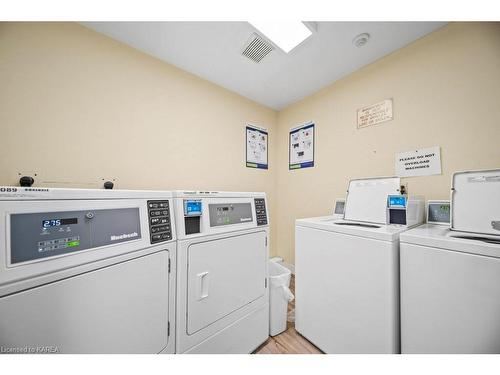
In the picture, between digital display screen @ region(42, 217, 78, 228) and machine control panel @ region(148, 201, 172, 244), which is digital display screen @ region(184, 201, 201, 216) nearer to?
machine control panel @ region(148, 201, 172, 244)

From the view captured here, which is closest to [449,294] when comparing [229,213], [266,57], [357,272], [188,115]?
[357,272]

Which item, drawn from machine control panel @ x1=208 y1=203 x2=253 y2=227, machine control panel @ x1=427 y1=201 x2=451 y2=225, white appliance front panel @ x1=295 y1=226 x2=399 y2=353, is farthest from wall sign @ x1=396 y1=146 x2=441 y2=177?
machine control panel @ x1=208 y1=203 x2=253 y2=227

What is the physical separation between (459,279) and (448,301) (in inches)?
4.5

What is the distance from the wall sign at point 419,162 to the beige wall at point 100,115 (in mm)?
1600

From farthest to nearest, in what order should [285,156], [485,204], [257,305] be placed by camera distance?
[285,156] < [257,305] < [485,204]

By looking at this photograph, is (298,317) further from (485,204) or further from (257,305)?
(485,204)

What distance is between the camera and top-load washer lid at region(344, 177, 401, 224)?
1286 millimetres

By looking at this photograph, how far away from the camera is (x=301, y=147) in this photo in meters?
2.23

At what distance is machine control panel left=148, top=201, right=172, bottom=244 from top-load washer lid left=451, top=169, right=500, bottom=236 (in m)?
1.52

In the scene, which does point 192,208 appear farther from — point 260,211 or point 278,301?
point 278,301

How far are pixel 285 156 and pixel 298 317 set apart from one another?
175 cm

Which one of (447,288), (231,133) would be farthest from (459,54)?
(231,133)

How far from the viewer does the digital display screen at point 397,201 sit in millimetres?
1140

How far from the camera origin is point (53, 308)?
1.88 feet
